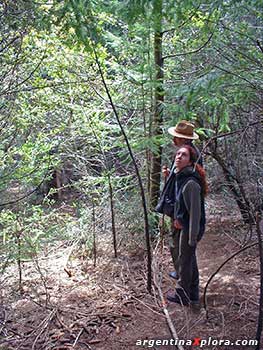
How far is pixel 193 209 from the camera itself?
162 inches

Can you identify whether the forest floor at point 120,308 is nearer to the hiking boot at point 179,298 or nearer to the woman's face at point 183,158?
the hiking boot at point 179,298

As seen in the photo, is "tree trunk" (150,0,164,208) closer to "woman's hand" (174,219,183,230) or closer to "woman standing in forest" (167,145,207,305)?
"woman standing in forest" (167,145,207,305)

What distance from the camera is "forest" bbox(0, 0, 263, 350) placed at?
12.9 ft

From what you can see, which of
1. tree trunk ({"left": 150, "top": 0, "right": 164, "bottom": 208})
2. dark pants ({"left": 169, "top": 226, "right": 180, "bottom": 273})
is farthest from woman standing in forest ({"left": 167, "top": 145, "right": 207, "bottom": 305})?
tree trunk ({"left": 150, "top": 0, "right": 164, "bottom": 208})

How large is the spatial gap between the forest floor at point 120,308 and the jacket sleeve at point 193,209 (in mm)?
851

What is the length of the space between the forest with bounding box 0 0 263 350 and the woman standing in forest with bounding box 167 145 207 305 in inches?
9.0

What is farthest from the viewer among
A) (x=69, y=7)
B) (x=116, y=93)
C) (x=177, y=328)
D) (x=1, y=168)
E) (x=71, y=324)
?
(x=116, y=93)

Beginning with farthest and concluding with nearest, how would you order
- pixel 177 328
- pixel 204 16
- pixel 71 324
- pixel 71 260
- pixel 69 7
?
pixel 71 260 < pixel 204 16 < pixel 71 324 < pixel 177 328 < pixel 69 7

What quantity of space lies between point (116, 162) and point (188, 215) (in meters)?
2.97

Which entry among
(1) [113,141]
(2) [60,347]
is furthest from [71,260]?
(2) [60,347]

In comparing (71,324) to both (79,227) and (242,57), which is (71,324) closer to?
(79,227)

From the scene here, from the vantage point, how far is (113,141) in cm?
629

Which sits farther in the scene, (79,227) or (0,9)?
(79,227)

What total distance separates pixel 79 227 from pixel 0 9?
4051 millimetres
